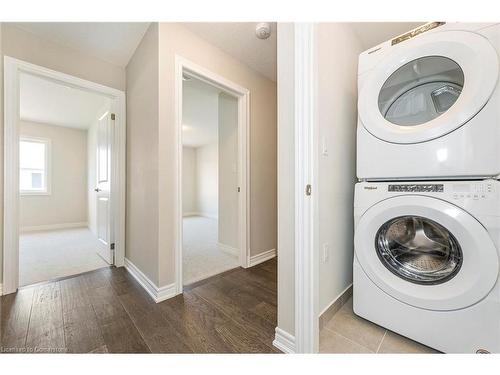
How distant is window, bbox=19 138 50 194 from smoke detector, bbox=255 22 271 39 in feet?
16.1

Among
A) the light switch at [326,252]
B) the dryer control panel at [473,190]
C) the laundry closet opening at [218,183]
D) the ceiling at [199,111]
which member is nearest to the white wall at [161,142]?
the laundry closet opening at [218,183]

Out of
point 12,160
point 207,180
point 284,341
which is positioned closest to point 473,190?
point 284,341

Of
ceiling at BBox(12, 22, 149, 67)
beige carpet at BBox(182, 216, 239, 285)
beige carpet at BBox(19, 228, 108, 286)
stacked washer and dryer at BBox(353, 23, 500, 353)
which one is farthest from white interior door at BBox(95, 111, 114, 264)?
stacked washer and dryer at BBox(353, 23, 500, 353)

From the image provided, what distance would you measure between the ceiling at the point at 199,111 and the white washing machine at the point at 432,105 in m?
1.48

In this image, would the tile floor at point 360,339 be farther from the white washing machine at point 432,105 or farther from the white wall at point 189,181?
the white wall at point 189,181

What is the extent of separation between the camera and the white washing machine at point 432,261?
824 millimetres

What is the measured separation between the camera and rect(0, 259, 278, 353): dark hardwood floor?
3.45ft

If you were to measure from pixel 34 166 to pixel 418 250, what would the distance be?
6.13m

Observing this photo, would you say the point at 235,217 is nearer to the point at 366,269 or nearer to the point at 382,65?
the point at 366,269

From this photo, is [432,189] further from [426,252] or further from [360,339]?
[360,339]

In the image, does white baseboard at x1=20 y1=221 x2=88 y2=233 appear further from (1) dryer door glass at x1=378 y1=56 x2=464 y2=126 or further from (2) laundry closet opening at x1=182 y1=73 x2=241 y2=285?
(1) dryer door glass at x1=378 y1=56 x2=464 y2=126

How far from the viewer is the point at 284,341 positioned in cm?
99

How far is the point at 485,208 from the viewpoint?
82cm
